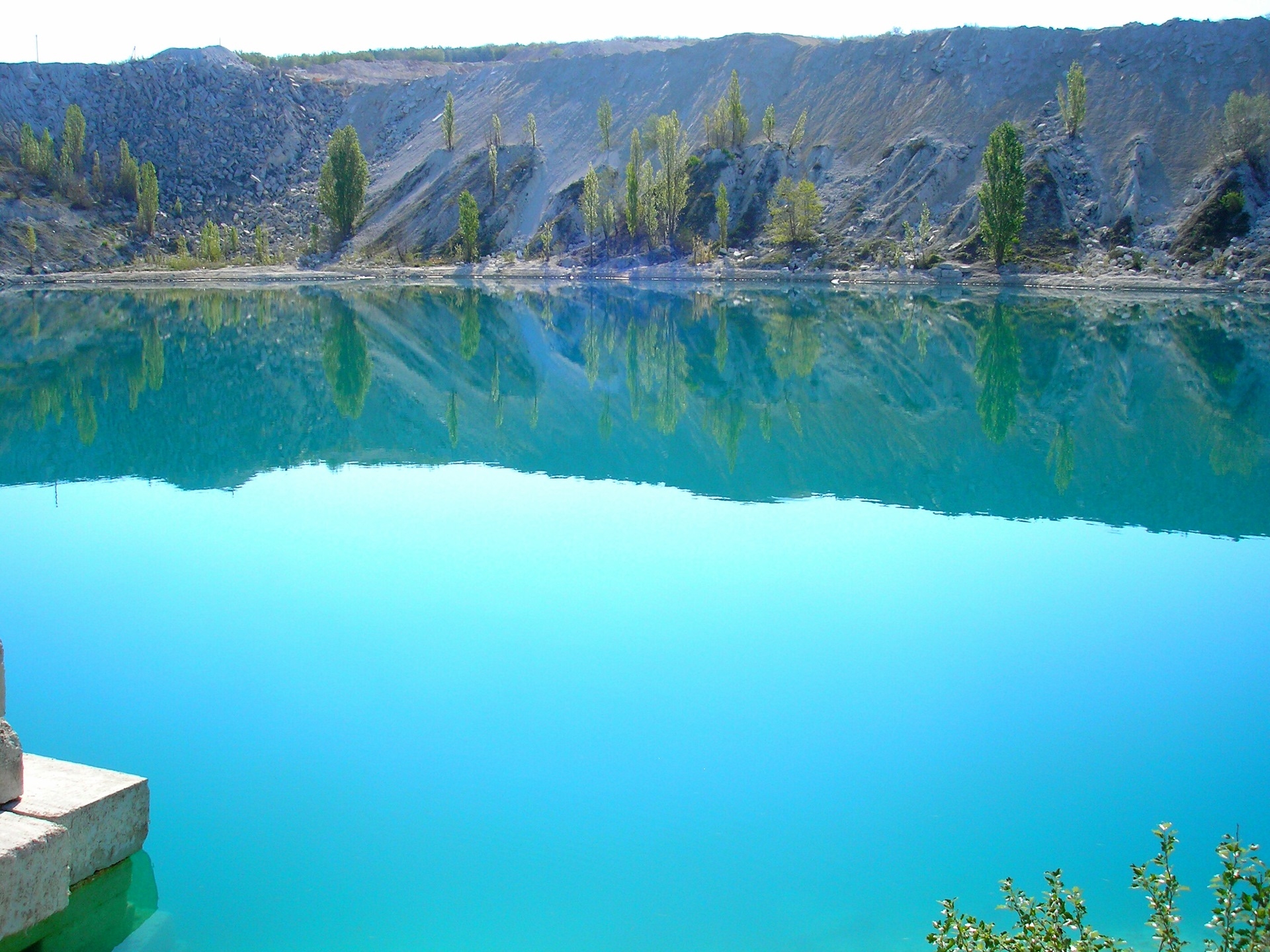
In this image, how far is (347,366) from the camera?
30.9 meters

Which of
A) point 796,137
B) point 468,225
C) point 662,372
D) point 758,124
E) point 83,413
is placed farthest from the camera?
point 758,124

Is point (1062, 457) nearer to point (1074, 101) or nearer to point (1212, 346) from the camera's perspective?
point (1212, 346)

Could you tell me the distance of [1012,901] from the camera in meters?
4.36

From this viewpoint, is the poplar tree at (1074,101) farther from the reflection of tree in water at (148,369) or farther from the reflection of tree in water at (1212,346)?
the reflection of tree in water at (148,369)

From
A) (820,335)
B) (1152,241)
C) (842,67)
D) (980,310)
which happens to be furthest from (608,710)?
(842,67)

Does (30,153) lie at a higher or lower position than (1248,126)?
lower

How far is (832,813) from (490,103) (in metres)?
89.8

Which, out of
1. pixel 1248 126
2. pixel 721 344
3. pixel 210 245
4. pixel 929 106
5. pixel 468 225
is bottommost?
pixel 721 344

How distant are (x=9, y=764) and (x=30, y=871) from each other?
0.66 metres

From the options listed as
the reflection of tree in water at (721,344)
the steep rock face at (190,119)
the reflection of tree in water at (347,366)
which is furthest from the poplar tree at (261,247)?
the reflection of tree in water at (721,344)

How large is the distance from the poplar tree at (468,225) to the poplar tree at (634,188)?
10178 millimetres

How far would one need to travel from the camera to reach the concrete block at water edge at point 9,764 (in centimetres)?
586

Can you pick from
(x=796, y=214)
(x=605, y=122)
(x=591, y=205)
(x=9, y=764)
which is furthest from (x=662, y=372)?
(x=605, y=122)

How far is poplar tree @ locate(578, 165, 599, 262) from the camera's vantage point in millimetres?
71688
